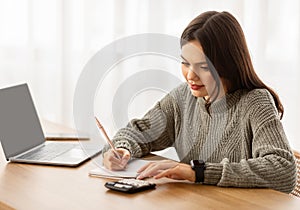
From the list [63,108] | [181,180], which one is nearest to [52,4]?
[63,108]

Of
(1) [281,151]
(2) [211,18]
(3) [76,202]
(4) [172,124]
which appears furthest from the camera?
(4) [172,124]

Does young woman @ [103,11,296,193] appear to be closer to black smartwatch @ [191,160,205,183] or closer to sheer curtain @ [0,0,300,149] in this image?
black smartwatch @ [191,160,205,183]

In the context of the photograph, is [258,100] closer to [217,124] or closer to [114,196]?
[217,124]

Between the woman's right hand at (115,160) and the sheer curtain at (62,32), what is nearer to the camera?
the woman's right hand at (115,160)

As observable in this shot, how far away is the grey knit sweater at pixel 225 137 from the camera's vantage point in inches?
65.1

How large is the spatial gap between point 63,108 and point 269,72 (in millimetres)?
1309

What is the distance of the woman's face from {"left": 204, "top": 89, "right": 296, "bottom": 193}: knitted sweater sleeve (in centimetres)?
19

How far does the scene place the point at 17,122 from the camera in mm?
2039

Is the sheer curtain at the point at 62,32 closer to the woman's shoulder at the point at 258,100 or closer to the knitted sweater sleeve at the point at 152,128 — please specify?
the knitted sweater sleeve at the point at 152,128

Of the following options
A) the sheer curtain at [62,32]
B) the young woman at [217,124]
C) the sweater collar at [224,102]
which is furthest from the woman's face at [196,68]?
the sheer curtain at [62,32]

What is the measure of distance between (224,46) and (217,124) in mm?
265

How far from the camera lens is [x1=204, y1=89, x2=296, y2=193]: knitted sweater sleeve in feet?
5.37

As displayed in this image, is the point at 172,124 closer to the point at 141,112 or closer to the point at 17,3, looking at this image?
the point at 141,112

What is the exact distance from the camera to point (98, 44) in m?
3.52
